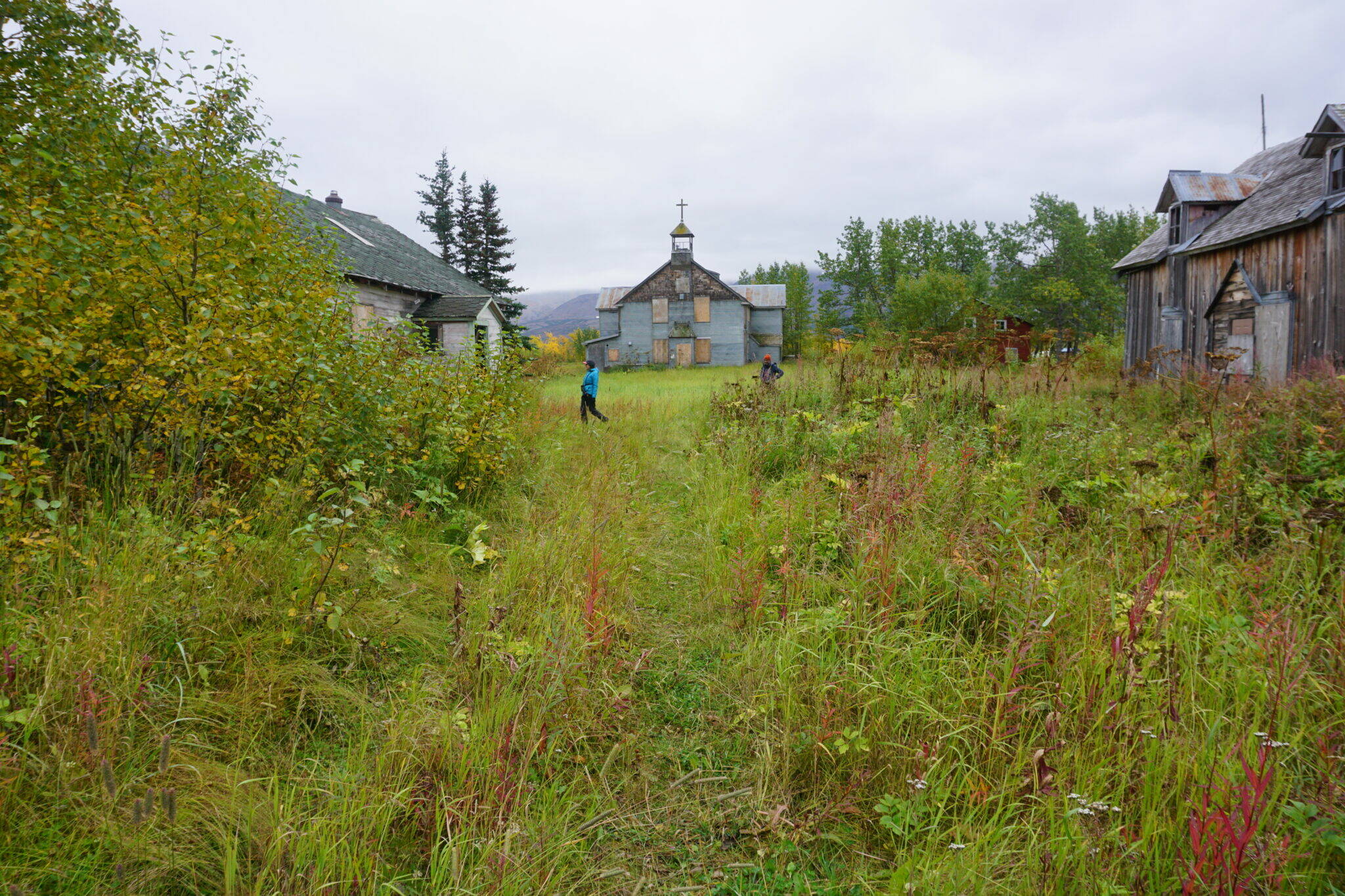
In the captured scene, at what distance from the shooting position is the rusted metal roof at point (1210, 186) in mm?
14570

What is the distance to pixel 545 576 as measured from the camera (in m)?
4.00

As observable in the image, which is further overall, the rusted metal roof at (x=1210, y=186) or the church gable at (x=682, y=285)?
the church gable at (x=682, y=285)

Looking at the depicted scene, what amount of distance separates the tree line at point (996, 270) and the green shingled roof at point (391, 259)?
27.6 meters

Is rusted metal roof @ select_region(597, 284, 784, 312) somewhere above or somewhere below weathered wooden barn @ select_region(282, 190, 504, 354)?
above

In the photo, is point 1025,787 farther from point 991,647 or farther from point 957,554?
point 957,554

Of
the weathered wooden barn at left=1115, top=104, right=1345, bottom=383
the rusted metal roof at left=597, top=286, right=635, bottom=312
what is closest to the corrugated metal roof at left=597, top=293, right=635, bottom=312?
the rusted metal roof at left=597, top=286, right=635, bottom=312

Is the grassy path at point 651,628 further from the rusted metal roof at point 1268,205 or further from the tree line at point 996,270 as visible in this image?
the tree line at point 996,270

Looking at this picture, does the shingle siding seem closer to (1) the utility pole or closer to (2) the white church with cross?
(2) the white church with cross

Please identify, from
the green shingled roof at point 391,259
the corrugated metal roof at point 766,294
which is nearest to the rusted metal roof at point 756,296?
the corrugated metal roof at point 766,294

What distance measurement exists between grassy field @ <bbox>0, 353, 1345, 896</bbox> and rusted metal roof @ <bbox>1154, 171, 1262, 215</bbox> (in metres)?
13.2

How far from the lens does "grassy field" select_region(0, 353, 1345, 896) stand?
6.46 ft

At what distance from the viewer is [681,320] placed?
3816cm

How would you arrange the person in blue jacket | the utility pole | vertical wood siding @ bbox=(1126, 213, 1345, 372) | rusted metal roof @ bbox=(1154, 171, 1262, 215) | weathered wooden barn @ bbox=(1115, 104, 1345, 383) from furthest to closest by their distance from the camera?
the utility pole, rusted metal roof @ bbox=(1154, 171, 1262, 215), the person in blue jacket, weathered wooden barn @ bbox=(1115, 104, 1345, 383), vertical wood siding @ bbox=(1126, 213, 1345, 372)

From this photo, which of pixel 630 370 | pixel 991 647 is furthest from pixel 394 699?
pixel 630 370
